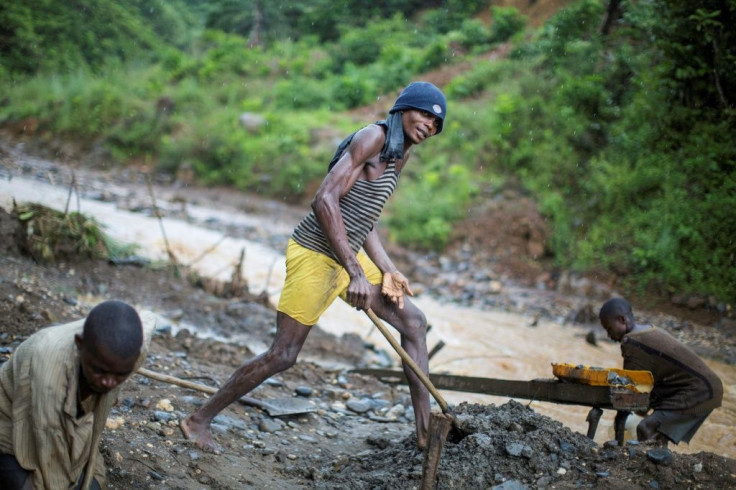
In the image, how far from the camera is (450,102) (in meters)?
Answer: 17.9

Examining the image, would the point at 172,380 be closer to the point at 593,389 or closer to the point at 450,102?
the point at 593,389

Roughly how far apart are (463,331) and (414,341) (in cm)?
518

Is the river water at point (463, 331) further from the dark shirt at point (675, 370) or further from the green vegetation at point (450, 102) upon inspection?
the green vegetation at point (450, 102)

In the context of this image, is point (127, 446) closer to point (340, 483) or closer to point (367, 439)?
point (340, 483)

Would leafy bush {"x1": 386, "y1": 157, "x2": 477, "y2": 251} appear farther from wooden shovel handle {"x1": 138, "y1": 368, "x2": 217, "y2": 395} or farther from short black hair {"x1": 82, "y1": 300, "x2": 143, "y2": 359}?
short black hair {"x1": 82, "y1": 300, "x2": 143, "y2": 359}

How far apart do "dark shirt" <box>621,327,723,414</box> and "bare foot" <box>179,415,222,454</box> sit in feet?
8.82

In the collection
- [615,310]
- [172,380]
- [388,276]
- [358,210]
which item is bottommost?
[172,380]

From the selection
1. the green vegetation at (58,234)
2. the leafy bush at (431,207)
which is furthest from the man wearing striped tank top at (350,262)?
the leafy bush at (431,207)

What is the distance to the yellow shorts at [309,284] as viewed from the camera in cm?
344

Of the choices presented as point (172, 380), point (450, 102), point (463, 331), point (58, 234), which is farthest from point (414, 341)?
point (450, 102)

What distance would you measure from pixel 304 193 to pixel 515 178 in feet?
18.5

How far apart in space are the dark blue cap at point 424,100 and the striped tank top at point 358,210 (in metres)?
0.32

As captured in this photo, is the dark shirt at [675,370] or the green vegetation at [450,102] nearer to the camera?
the dark shirt at [675,370]

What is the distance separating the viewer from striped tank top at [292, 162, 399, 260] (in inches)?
138
